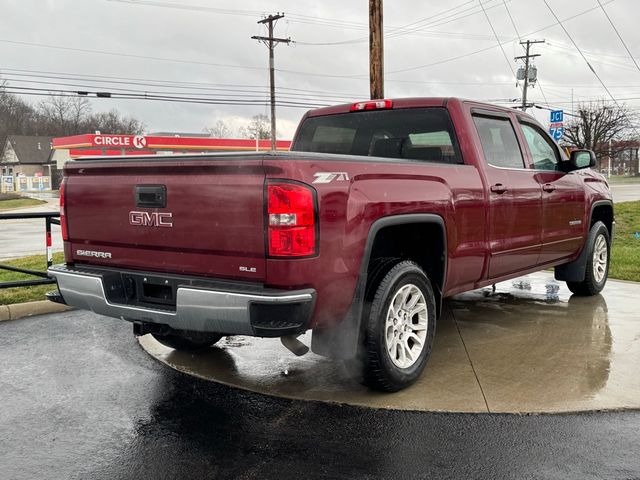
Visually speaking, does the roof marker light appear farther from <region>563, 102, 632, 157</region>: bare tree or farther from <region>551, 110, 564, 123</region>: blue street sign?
<region>563, 102, 632, 157</region>: bare tree

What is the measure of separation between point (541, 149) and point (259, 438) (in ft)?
13.7

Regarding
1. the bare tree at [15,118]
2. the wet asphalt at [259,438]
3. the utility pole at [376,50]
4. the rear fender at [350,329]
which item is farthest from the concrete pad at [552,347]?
the bare tree at [15,118]

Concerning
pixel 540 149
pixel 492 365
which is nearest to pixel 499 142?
pixel 540 149

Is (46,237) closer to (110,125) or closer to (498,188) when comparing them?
(498,188)

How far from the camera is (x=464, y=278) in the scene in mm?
4789

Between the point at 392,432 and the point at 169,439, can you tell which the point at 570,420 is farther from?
the point at 169,439

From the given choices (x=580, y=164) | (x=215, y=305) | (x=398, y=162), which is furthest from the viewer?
(x=580, y=164)

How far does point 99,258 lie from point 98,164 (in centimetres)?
63

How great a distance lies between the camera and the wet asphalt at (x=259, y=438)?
10.2 feet

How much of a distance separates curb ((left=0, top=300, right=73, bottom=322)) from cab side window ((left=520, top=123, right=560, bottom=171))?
5.17 meters

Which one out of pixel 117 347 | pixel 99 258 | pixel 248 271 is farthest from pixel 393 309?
pixel 117 347

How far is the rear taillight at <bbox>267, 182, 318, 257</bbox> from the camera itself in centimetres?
333

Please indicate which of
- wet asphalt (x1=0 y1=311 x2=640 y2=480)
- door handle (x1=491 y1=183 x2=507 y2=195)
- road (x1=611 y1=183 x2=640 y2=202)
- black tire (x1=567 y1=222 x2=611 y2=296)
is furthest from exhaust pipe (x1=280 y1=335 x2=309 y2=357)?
road (x1=611 y1=183 x2=640 y2=202)

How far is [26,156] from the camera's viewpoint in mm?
76312
